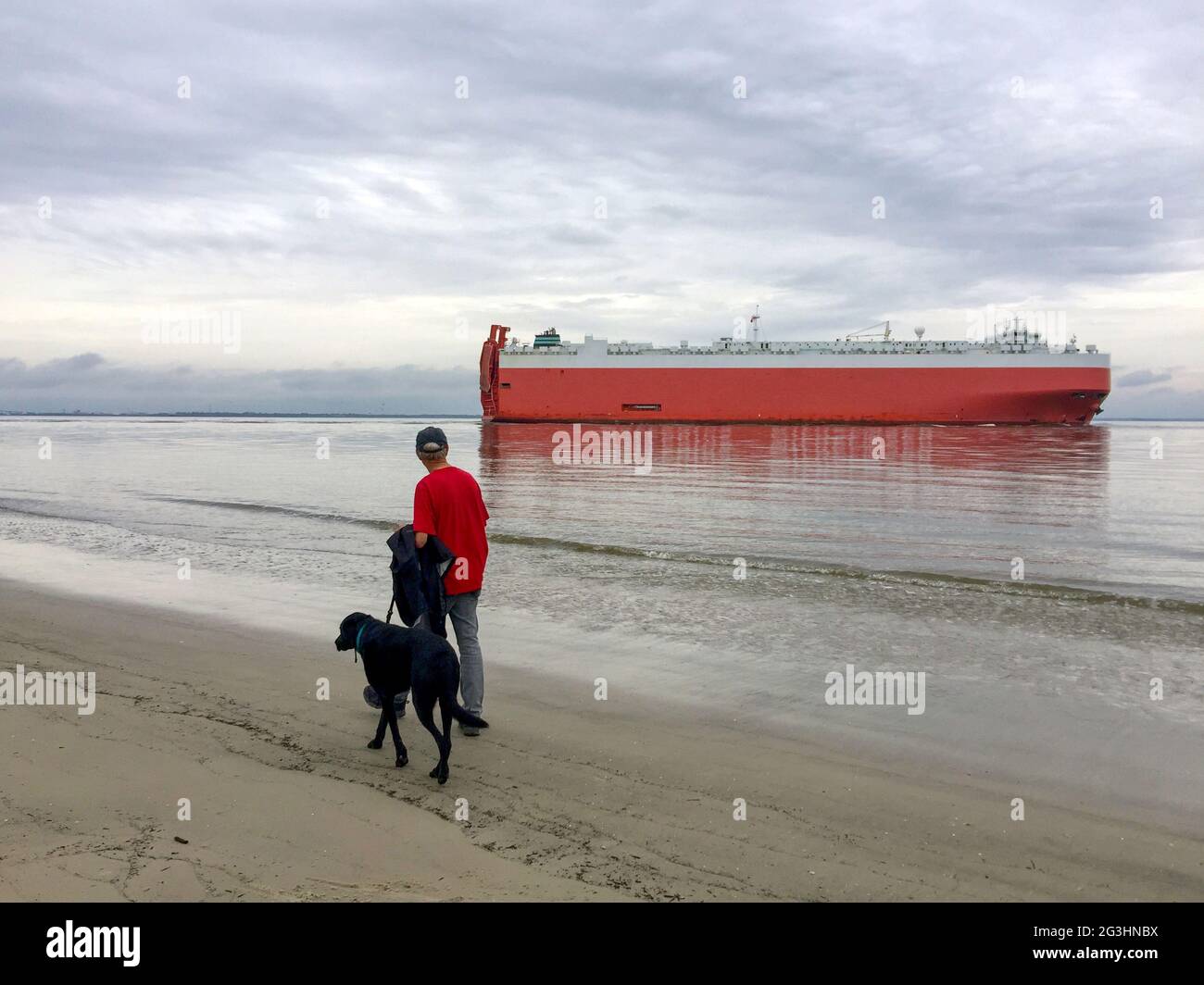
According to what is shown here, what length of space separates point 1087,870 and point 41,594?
887 centimetres

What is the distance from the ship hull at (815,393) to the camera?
49812 millimetres

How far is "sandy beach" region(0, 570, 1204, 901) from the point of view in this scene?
2.79 meters

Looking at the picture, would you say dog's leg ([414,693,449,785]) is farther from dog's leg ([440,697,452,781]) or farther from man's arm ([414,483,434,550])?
man's arm ([414,483,434,550])

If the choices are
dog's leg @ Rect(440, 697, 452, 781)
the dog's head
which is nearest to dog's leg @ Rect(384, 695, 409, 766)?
dog's leg @ Rect(440, 697, 452, 781)

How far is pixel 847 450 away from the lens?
103ft

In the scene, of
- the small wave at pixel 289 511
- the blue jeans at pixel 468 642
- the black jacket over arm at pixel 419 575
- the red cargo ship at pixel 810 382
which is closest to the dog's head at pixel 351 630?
the black jacket over arm at pixel 419 575

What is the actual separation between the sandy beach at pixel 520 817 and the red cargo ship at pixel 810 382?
49.5 m

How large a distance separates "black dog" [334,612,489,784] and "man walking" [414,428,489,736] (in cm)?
31

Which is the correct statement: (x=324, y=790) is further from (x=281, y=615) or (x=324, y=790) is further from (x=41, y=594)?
(x=41, y=594)

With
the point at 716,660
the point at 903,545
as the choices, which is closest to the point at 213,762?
the point at 716,660

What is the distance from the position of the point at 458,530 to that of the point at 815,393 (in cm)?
4997

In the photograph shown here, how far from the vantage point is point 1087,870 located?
3023 millimetres
